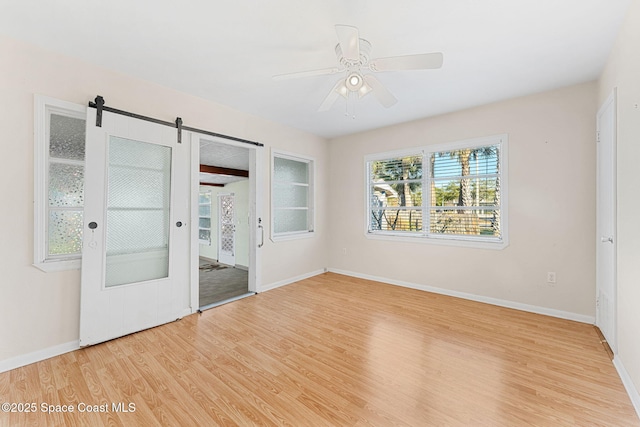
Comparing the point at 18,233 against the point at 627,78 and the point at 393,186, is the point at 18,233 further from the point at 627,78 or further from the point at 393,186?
the point at 627,78

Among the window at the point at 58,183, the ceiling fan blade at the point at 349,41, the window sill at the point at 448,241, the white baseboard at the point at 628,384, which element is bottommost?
the white baseboard at the point at 628,384

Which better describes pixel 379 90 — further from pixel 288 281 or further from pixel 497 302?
pixel 288 281

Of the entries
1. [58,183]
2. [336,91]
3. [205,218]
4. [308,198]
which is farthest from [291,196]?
[205,218]

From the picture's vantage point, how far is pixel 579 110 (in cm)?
288

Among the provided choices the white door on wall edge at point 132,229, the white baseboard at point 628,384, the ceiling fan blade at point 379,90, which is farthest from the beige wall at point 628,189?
the white door on wall edge at point 132,229

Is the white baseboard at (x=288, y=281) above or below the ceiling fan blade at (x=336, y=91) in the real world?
below

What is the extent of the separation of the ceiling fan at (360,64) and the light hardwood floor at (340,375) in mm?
2277

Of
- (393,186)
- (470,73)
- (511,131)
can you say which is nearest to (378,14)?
(470,73)

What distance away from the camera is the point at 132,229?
2.72 meters

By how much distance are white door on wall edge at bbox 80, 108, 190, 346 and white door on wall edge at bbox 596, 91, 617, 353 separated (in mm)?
4161

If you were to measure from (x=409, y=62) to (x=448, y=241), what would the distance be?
2.73 meters

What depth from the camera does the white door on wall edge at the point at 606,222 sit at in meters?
2.19

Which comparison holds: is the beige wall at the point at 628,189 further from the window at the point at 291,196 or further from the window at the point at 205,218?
the window at the point at 205,218

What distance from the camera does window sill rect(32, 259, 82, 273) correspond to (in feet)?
7.21
